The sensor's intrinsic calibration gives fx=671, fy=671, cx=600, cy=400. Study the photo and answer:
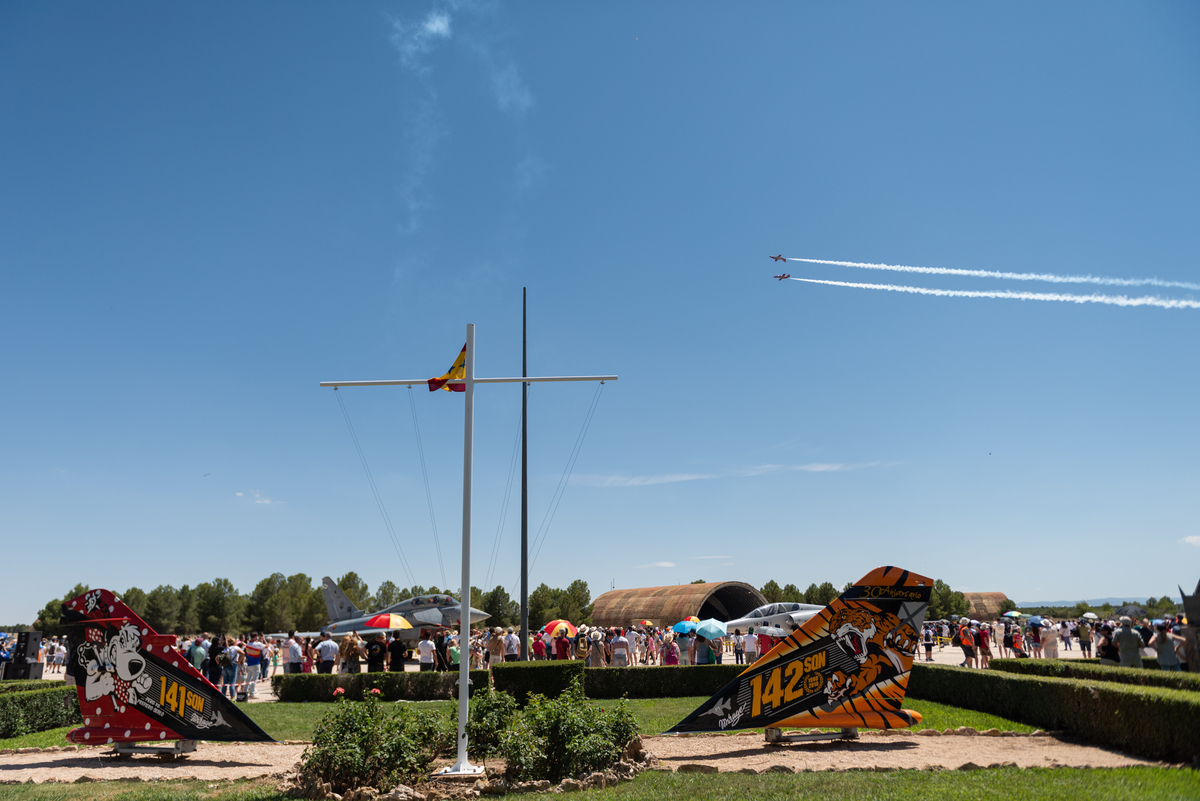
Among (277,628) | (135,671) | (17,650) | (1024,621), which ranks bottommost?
(277,628)

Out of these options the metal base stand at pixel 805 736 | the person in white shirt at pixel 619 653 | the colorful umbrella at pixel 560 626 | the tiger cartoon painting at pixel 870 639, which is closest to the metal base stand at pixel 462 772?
the metal base stand at pixel 805 736

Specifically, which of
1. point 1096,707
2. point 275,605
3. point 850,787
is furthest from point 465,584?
point 275,605

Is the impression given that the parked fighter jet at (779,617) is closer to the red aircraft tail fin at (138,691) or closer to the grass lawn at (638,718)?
the grass lawn at (638,718)

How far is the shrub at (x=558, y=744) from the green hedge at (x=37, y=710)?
35.4 feet

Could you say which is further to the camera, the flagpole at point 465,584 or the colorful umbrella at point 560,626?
the colorful umbrella at point 560,626

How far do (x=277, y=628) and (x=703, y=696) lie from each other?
82738mm

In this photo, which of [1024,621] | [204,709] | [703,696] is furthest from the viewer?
[1024,621]

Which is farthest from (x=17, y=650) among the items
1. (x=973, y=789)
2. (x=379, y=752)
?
(x=973, y=789)

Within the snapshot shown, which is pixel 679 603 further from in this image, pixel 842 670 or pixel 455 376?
pixel 455 376

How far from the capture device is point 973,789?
7.44m

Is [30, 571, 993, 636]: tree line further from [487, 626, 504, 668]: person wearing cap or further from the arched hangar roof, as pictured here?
[487, 626, 504, 668]: person wearing cap

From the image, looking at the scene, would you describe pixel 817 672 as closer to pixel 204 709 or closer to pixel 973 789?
pixel 973 789

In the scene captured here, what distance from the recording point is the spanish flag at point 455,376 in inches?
387

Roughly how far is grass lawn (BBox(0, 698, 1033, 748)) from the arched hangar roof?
1263 inches
